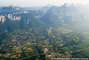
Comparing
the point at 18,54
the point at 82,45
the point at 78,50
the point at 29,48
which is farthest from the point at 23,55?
the point at 82,45

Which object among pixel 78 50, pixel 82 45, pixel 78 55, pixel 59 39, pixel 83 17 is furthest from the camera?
pixel 83 17

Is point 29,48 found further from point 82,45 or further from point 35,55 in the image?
point 82,45

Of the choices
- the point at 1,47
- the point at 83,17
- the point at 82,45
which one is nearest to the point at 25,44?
the point at 1,47

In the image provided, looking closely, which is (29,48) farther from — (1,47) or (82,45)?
(82,45)

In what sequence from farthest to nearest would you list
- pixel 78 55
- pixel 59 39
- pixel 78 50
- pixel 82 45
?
pixel 59 39
pixel 82 45
pixel 78 50
pixel 78 55

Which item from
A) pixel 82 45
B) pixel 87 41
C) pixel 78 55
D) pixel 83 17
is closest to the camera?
pixel 78 55

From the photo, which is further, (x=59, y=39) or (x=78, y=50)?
(x=59, y=39)

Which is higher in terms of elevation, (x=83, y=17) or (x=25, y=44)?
(x=83, y=17)

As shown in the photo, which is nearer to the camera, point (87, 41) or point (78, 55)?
point (78, 55)

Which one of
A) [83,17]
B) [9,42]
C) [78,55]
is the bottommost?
[78,55]
